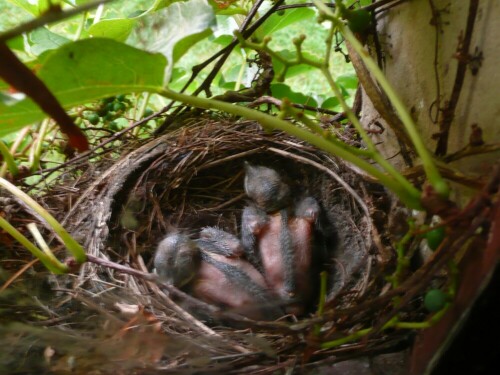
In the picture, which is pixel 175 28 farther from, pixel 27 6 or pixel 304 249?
pixel 27 6

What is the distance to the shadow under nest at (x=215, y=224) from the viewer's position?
2.24 ft

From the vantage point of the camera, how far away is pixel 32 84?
439mm

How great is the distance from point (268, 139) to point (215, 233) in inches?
9.7

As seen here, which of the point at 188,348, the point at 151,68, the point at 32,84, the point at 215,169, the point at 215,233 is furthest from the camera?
the point at 215,169

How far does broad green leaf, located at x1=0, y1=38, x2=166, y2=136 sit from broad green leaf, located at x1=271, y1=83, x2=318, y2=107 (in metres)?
0.77

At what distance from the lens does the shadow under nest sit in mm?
681

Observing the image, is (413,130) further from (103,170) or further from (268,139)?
(103,170)

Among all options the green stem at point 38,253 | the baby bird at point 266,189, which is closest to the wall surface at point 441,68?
the baby bird at point 266,189

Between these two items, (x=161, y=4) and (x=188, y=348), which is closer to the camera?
(x=188, y=348)

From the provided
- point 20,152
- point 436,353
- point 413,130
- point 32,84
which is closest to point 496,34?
point 413,130

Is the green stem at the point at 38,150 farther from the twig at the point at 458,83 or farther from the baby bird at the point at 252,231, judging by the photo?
the twig at the point at 458,83

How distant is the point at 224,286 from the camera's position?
979 mm

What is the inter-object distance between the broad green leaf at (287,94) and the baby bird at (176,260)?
1.64ft

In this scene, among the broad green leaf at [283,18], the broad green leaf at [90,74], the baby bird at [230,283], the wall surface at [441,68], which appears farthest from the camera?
the broad green leaf at [283,18]
